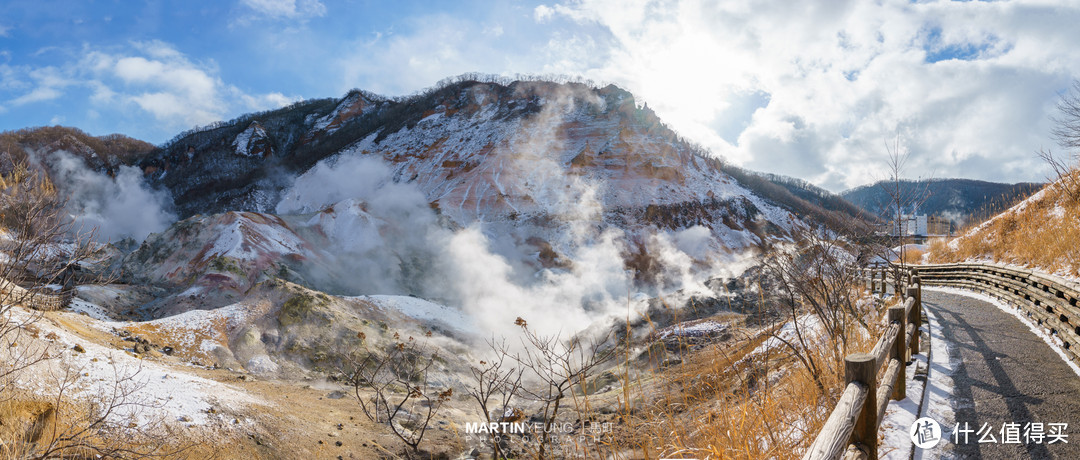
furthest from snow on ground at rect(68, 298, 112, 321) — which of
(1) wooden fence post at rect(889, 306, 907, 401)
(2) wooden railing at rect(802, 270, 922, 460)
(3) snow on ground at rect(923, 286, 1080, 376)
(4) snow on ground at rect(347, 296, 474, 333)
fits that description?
(3) snow on ground at rect(923, 286, 1080, 376)

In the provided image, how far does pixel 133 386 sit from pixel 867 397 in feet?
27.0

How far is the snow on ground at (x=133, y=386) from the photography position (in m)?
5.59

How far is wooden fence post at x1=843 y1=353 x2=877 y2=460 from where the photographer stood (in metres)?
2.11

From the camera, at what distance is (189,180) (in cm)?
5203

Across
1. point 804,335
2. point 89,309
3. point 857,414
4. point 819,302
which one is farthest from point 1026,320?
point 89,309

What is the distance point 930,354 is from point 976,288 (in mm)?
6552

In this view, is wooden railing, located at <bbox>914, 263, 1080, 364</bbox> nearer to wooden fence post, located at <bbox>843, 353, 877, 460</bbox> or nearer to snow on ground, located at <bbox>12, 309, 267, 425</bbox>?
wooden fence post, located at <bbox>843, 353, 877, 460</bbox>

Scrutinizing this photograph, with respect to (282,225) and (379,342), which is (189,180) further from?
(379,342)

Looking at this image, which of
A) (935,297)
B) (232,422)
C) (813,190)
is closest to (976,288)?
(935,297)

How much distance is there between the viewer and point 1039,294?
18.9 feet

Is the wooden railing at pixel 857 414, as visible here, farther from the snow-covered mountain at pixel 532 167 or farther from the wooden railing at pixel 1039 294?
the snow-covered mountain at pixel 532 167

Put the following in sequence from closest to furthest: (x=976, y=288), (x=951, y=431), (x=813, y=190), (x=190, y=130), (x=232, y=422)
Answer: (x=951, y=431), (x=232, y=422), (x=976, y=288), (x=190, y=130), (x=813, y=190)

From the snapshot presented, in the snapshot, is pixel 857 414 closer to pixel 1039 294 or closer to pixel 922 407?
pixel 922 407

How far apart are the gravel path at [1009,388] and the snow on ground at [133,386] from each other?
→ 766 cm
